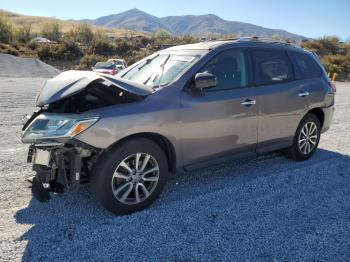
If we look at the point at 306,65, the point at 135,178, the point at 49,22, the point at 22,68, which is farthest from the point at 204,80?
the point at 49,22

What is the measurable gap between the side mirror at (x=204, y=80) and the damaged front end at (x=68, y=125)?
0.60 metres

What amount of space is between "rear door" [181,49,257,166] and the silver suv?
0.04ft

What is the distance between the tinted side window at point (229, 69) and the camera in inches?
182

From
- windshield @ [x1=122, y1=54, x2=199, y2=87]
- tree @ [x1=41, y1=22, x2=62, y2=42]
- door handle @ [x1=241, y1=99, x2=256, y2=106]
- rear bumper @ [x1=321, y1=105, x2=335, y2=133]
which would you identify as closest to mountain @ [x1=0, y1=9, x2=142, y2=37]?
tree @ [x1=41, y1=22, x2=62, y2=42]

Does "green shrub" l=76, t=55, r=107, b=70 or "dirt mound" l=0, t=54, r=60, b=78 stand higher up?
"green shrub" l=76, t=55, r=107, b=70

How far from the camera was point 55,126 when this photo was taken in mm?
3699

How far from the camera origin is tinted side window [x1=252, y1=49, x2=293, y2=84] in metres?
5.12

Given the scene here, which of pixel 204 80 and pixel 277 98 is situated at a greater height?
pixel 204 80

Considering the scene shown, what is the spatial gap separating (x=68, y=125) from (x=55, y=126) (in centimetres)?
17

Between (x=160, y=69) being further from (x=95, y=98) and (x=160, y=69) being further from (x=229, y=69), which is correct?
(x=95, y=98)

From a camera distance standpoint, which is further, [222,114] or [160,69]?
[160,69]

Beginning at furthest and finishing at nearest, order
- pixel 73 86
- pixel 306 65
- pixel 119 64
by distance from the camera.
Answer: pixel 119 64
pixel 306 65
pixel 73 86

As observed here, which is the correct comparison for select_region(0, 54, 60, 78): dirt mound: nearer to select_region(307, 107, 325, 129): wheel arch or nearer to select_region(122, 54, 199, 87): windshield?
select_region(122, 54, 199, 87): windshield

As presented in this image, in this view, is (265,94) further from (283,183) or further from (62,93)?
(62,93)
